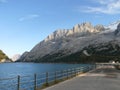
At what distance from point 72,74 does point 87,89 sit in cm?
2482

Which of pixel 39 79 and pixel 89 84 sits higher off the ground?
pixel 39 79

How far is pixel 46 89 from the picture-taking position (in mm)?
28578

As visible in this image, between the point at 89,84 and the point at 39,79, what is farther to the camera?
the point at 89,84

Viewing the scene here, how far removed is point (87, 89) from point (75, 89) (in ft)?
3.52

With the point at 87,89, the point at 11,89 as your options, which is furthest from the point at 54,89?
the point at 11,89

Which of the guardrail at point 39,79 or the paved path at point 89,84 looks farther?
the paved path at point 89,84

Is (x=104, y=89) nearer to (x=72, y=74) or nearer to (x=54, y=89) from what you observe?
(x=54, y=89)

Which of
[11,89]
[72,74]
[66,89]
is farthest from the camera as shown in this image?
[11,89]

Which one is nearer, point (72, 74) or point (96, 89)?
point (96, 89)

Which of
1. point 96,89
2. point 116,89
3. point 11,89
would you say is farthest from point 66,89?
point 11,89

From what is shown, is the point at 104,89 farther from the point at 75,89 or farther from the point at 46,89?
the point at 46,89

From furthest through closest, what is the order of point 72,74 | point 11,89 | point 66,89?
1. point 11,89
2. point 72,74
3. point 66,89

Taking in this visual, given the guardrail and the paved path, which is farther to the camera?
the paved path

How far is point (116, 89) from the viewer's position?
2836cm
